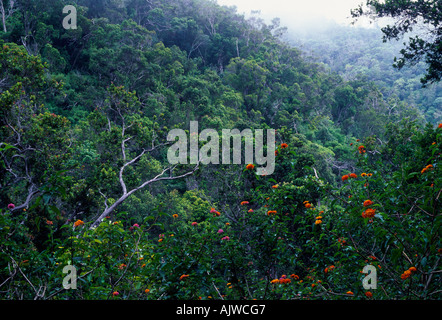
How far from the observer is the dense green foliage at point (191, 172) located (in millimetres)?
1451

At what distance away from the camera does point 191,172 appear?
7.31m

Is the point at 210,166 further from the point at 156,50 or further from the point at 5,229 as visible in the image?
the point at 156,50

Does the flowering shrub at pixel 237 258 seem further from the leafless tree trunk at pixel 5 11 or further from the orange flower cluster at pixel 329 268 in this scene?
the leafless tree trunk at pixel 5 11

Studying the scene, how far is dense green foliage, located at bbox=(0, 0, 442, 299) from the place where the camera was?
1451 millimetres

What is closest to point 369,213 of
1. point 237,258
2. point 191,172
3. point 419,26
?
point 237,258

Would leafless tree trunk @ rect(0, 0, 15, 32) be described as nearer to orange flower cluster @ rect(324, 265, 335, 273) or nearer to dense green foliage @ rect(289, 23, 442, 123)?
orange flower cluster @ rect(324, 265, 335, 273)

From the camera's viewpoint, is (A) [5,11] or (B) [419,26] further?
(A) [5,11]

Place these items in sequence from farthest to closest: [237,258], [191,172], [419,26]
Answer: [191,172] < [419,26] < [237,258]

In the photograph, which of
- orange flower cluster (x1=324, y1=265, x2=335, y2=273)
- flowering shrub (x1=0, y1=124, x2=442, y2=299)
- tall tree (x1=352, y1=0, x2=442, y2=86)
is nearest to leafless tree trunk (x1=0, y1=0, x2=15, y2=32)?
tall tree (x1=352, y1=0, x2=442, y2=86)

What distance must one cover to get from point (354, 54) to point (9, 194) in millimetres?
42045

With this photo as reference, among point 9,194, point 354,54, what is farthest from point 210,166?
point 354,54

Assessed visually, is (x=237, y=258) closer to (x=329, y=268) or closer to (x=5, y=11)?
(x=329, y=268)

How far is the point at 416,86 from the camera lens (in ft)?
91.9

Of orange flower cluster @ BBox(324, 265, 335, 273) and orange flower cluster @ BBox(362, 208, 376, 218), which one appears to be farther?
orange flower cluster @ BBox(324, 265, 335, 273)
